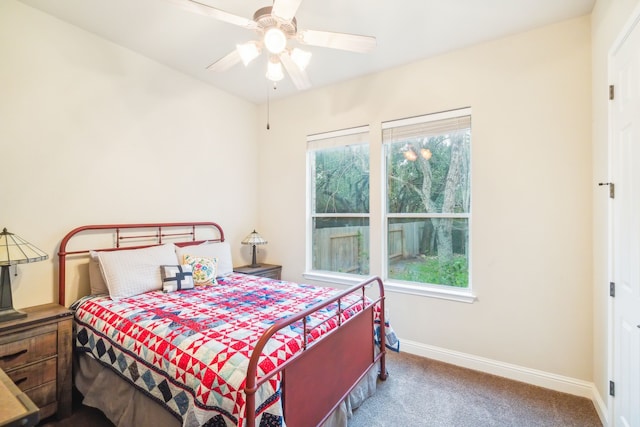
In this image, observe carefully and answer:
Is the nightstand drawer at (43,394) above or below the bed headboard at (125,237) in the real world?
below

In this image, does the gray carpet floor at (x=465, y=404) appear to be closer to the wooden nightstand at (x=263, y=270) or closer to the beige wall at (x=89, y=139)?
the wooden nightstand at (x=263, y=270)

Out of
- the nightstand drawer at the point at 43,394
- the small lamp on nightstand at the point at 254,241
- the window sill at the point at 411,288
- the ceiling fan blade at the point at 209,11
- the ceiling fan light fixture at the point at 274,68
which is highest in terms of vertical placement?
the ceiling fan blade at the point at 209,11

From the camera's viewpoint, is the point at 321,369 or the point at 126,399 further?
the point at 126,399

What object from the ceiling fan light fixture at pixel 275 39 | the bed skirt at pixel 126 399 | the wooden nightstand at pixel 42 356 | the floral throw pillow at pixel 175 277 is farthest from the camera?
the floral throw pillow at pixel 175 277

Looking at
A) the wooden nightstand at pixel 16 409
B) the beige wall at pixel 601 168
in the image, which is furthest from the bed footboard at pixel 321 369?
the beige wall at pixel 601 168

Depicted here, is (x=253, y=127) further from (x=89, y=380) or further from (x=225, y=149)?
(x=89, y=380)

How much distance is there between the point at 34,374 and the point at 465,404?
2873 mm

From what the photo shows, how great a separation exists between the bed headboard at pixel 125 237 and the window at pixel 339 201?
1.19 m

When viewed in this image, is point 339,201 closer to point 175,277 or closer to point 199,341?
point 175,277

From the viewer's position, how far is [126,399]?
180cm

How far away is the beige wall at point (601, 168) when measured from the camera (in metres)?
1.91

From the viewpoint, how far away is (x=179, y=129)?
3238 mm

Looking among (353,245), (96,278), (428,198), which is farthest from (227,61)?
(353,245)

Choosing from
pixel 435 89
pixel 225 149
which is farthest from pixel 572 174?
pixel 225 149
